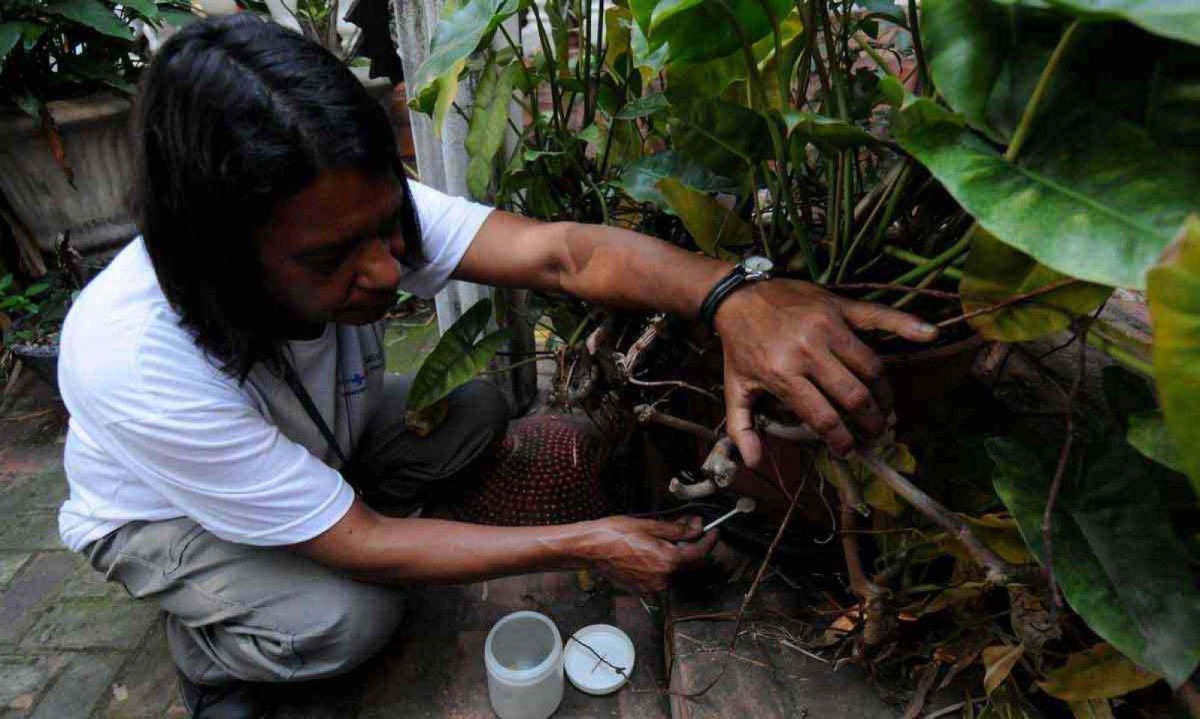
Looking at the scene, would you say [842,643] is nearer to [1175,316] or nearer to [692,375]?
[692,375]

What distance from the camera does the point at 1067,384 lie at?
154 centimetres

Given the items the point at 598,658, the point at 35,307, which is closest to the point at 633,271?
the point at 598,658

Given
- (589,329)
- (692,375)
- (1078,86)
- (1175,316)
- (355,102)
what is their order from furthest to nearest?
(589,329), (692,375), (355,102), (1078,86), (1175,316)

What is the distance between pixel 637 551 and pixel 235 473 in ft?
1.82

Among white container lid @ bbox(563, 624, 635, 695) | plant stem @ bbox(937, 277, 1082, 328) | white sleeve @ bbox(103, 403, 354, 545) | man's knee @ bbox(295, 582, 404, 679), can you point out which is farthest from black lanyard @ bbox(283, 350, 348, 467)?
plant stem @ bbox(937, 277, 1082, 328)

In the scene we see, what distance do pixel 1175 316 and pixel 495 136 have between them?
99 centimetres

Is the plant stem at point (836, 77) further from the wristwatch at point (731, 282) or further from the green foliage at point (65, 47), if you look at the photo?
the green foliage at point (65, 47)

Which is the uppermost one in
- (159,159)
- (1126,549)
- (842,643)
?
(159,159)

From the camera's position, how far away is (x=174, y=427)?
967 mm

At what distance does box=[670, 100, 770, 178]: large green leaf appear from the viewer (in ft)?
2.98

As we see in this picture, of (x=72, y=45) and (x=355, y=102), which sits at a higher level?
(x=355, y=102)

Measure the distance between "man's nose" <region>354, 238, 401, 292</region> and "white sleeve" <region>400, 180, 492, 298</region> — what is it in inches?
11.1

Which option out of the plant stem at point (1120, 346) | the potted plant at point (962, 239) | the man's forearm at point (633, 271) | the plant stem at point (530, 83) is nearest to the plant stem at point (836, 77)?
the potted plant at point (962, 239)

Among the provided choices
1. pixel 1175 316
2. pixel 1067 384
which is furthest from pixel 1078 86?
pixel 1067 384
